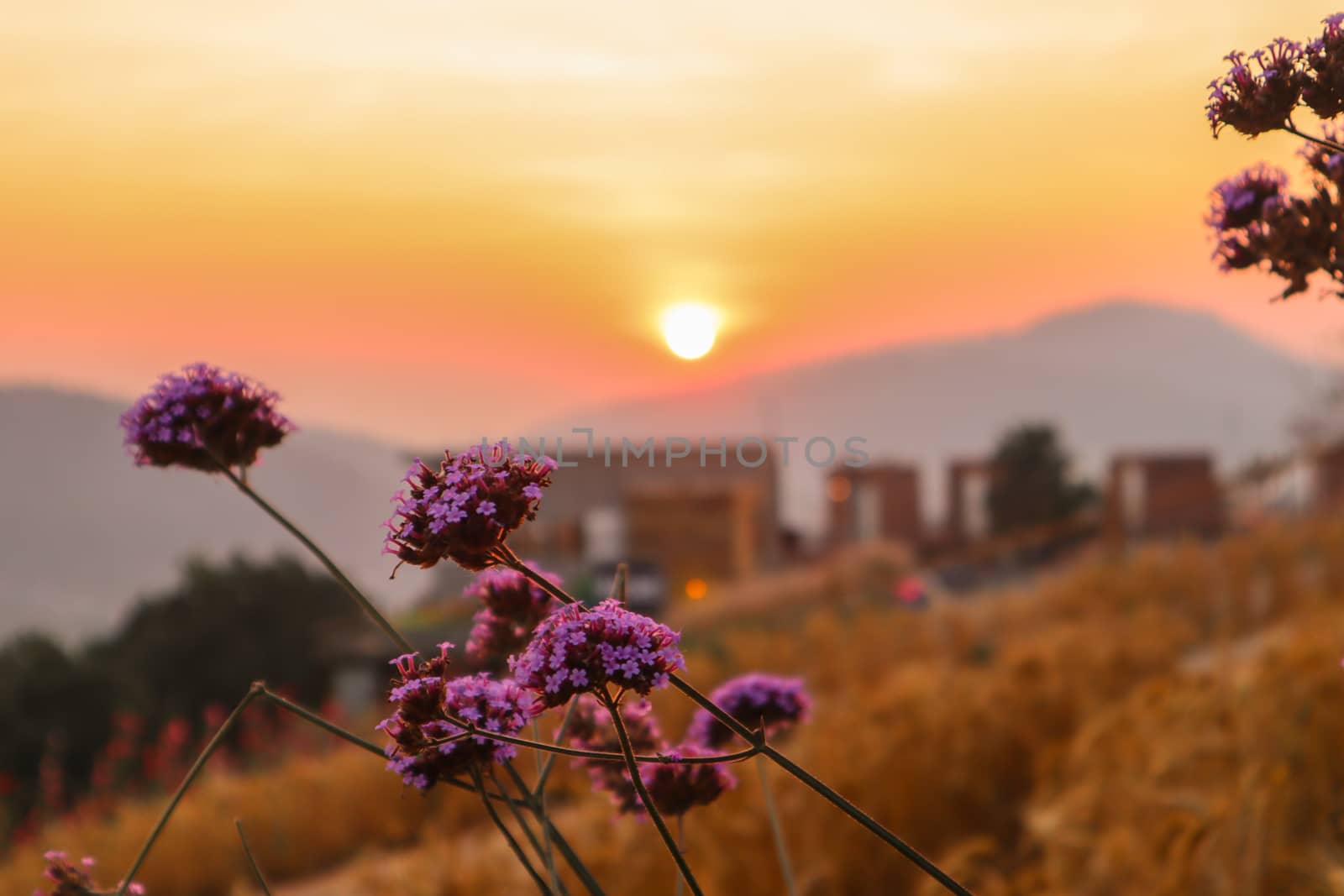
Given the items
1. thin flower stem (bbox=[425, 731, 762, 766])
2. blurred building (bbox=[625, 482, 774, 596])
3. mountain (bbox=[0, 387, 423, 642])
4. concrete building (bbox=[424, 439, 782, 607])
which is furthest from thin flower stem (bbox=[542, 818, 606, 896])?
mountain (bbox=[0, 387, 423, 642])

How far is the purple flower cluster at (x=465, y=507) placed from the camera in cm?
121

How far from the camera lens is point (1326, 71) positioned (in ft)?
4.83

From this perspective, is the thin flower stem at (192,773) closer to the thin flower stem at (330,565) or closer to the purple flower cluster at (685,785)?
the thin flower stem at (330,565)

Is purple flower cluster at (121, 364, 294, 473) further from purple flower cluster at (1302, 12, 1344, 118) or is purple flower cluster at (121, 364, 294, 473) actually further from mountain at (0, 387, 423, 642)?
mountain at (0, 387, 423, 642)

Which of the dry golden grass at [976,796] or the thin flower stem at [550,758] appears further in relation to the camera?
the dry golden grass at [976,796]

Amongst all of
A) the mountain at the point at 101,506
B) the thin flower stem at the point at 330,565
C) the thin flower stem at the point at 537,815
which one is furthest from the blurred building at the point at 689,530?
the mountain at the point at 101,506

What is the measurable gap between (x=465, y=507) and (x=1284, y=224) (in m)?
1.15

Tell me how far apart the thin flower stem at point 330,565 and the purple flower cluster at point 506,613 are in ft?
0.97

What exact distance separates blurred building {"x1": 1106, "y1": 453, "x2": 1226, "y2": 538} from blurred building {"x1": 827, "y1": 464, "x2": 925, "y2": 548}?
600cm

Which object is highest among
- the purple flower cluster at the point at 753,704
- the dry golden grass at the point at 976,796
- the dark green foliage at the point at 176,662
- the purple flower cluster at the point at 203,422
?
the purple flower cluster at the point at 203,422

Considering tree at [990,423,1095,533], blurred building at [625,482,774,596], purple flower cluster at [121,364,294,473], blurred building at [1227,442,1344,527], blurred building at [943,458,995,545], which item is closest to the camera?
purple flower cluster at [121,364,294,473]

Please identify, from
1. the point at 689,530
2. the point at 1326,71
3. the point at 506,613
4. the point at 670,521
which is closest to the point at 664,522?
the point at 670,521

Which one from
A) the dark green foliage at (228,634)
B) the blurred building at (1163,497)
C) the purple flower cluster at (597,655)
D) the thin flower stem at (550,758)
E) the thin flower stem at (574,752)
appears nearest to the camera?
the thin flower stem at (574,752)

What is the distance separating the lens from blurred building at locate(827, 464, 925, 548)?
36156 millimetres
